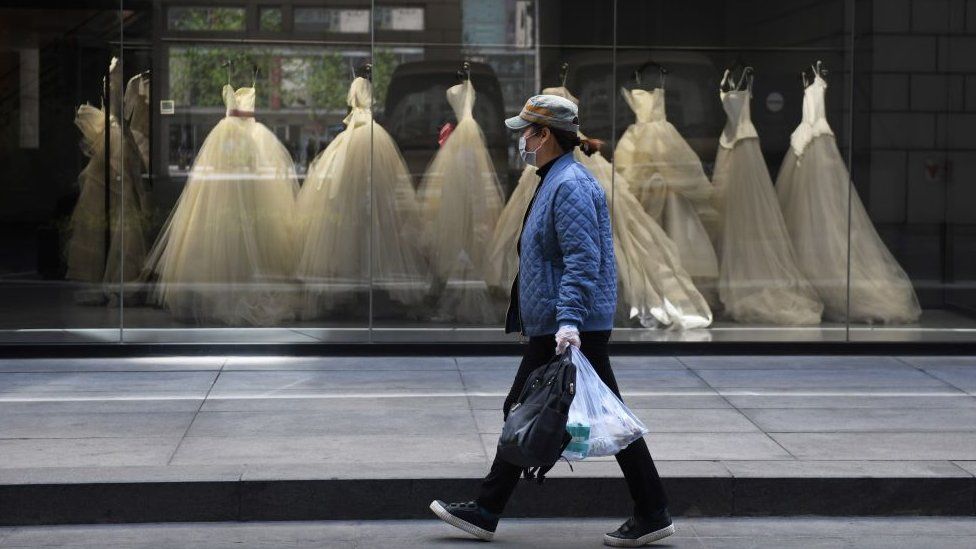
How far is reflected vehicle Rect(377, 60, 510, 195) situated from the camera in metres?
11.0

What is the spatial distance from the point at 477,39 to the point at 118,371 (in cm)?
368

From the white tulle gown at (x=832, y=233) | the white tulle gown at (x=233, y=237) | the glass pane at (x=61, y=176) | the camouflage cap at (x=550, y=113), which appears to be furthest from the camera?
the white tulle gown at (x=832, y=233)

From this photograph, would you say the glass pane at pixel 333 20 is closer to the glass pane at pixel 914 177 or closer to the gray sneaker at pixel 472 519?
the glass pane at pixel 914 177

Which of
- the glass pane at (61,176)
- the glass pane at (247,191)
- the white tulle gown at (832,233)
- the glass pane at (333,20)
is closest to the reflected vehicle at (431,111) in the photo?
the glass pane at (247,191)

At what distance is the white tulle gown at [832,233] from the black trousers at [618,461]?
5.94m

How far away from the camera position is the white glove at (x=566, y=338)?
562 cm

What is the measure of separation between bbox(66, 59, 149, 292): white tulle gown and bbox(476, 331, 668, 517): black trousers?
19.4ft

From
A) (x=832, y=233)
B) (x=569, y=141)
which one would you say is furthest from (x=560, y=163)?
(x=832, y=233)

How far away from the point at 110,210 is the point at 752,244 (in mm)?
5140

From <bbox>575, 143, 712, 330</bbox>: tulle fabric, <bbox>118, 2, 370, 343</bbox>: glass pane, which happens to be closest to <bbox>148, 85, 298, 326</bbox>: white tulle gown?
<bbox>118, 2, 370, 343</bbox>: glass pane

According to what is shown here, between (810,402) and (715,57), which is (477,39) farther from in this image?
(810,402)

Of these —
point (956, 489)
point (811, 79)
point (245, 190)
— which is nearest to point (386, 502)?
point (956, 489)

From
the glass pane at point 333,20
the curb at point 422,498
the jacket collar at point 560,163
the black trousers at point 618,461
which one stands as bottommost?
the curb at point 422,498

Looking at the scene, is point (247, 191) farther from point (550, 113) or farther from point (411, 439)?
point (550, 113)
